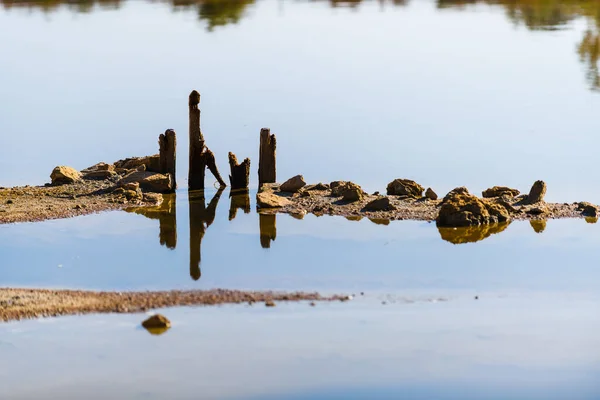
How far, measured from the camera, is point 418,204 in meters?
24.7

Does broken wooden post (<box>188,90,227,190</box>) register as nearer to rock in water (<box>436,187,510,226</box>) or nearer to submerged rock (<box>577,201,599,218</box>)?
rock in water (<box>436,187,510,226</box>)

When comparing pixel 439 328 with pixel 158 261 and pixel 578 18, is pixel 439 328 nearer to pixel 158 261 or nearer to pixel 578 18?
pixel 158 261

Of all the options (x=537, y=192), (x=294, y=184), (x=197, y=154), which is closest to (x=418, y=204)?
(x=537, y=192)

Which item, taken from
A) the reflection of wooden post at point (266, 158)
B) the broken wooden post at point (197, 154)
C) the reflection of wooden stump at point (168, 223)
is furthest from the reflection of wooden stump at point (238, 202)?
the reflection of wooden stump at point (168, 223)

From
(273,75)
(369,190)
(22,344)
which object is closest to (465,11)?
(273,75)

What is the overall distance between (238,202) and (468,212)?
181 inches

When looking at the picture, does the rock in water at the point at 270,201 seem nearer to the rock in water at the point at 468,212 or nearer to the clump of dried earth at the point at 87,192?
the clump of dried earth at the point at 87,192

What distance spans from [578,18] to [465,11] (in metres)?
7.61

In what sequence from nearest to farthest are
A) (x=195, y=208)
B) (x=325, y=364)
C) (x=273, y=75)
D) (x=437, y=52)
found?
(x=325, y=364)
(x=195, y=208)
(x=273, y=75)
(x=437, y=52)

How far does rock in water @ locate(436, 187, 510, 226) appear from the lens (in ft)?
76.5

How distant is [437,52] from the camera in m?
49.1

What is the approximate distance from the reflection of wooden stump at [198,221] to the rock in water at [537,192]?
19.4 feet

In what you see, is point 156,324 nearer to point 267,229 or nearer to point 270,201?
point 267,229

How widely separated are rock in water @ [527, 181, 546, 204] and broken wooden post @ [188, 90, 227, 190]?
6.11m
